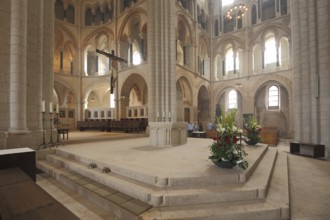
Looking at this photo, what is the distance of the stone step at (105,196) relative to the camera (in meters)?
2.87

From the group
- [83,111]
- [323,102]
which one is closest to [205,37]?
[83,111]

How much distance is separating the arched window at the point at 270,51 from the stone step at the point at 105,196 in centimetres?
2103

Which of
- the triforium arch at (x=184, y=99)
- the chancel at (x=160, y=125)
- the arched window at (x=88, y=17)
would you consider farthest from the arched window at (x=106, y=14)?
the triforium arch at (x=184, y=99)

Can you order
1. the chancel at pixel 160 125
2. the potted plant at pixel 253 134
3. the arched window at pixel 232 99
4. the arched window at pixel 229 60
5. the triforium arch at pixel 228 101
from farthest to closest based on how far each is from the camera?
the arched window at pixel 229 60, the arched window at pixel 232 99, the triforium arch at pixel 228 101, the potted plant at pixel 253 134, the chancel at pixel 160 125

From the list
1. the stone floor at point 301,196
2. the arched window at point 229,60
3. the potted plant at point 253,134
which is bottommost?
the stone floor at point 301,196

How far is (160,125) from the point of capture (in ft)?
23.8

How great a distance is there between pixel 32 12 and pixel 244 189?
26.7 feet

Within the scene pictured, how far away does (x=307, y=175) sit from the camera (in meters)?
4.80

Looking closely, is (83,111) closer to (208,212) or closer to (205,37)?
(205,37)

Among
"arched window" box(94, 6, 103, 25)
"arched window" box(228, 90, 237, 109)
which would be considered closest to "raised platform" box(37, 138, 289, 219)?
"arched window" box(228, 90, 237, 109)

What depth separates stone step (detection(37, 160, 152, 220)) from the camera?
2.87 m

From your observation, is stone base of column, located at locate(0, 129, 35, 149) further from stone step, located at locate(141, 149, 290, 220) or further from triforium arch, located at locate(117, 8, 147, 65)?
triforium arch, located at locate(117, 8, 147, 65)

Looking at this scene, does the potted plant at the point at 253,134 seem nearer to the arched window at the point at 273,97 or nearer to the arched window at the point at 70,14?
the arched window at the point at 273,97

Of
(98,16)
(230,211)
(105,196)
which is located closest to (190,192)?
(230,211)
